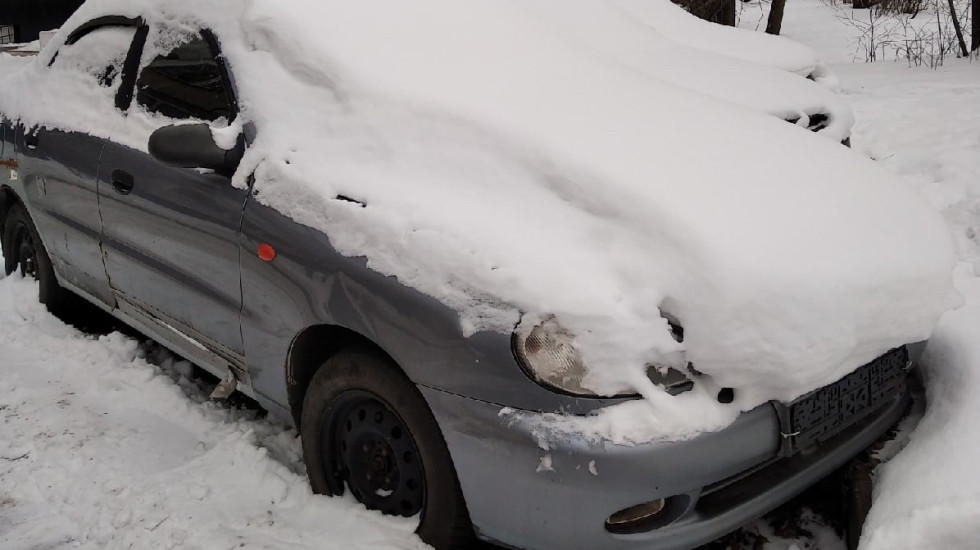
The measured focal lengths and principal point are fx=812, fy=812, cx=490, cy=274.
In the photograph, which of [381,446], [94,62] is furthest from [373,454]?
[94,62]

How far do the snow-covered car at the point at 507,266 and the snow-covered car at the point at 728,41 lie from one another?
106 inches

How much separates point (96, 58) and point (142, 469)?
179 centimetres

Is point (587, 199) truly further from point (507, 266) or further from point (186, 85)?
point (186, 85)

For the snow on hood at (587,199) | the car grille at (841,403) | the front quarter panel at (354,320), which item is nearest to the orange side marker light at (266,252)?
the front quarter panel at (354,320)

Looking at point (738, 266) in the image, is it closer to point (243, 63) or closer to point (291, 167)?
point (291, 167)

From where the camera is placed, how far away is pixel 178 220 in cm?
281

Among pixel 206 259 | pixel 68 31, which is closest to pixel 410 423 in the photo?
pixel 206 259

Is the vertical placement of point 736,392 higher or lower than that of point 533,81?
lower

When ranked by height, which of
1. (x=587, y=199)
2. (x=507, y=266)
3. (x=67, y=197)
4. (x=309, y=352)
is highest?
(x=587, y=199)

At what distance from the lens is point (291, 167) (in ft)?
8.00

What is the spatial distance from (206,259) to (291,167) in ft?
1.69

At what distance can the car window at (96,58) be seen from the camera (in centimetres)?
332

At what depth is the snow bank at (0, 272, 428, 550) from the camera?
250 cm

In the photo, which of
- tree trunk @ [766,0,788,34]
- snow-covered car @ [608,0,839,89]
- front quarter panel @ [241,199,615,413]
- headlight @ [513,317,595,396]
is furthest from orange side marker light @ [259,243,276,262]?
tree trunk @ [766,0,788,34]
